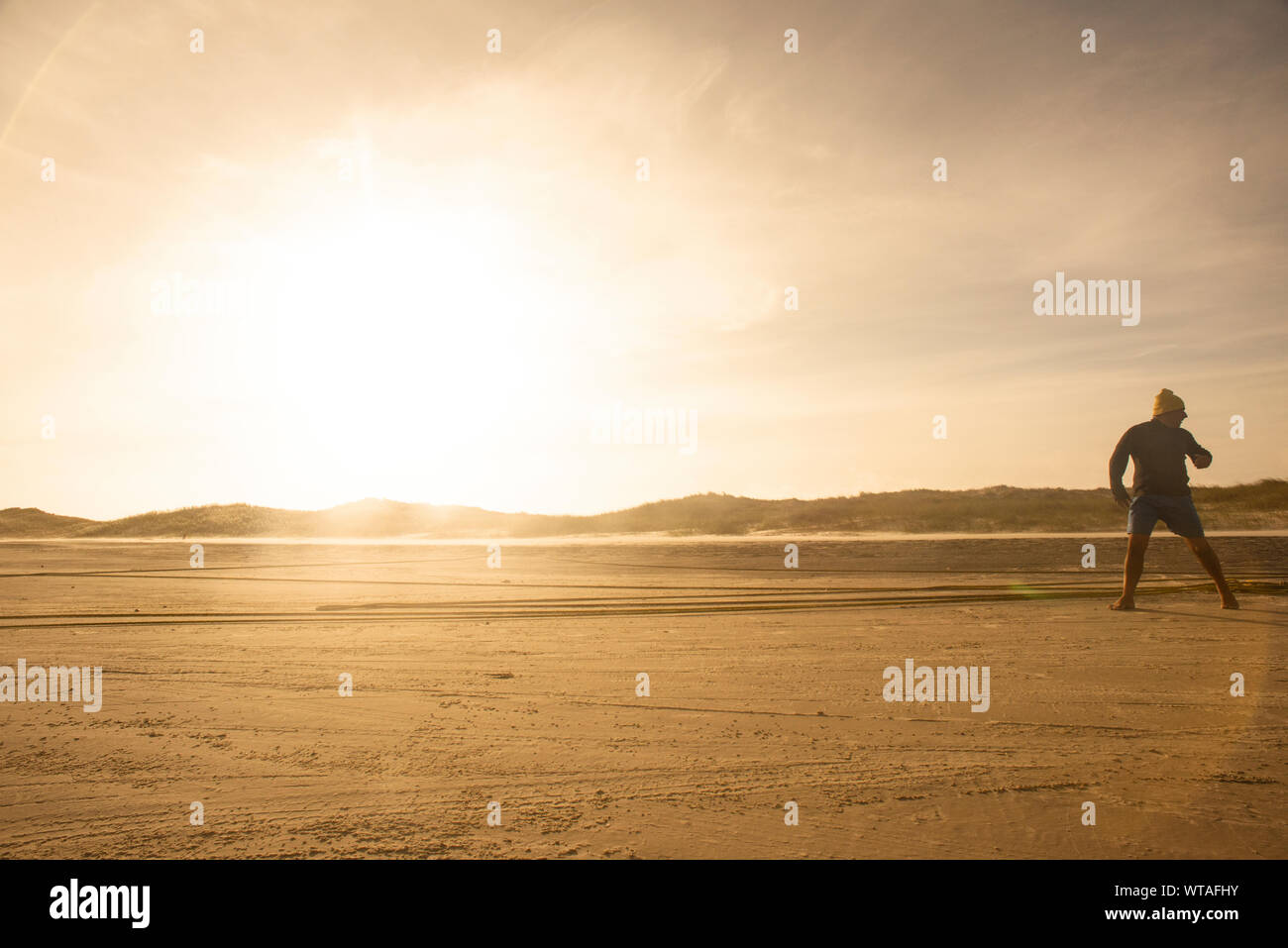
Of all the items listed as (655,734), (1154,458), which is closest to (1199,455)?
(1154,458)

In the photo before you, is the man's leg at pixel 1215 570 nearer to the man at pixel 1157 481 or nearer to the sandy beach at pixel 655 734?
the man at pixel 1157 481

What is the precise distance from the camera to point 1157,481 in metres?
8.36

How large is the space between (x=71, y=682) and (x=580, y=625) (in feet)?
14.8

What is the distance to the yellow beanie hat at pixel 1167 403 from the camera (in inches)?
340

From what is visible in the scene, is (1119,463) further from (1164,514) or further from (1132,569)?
(1132,569)

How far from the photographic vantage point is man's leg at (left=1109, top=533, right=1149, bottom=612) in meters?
8.16

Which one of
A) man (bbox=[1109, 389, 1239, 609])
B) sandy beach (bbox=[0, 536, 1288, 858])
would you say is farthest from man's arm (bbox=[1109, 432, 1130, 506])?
sandy beach (bbox=[0, 536, 1288, 858])

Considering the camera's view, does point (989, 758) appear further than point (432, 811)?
Yes

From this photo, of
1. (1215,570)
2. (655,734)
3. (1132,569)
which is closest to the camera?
(655,734)

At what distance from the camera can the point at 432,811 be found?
2984 mm

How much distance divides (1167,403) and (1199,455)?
72cm

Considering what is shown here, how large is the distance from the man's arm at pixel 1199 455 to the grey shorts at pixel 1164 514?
43 cm
